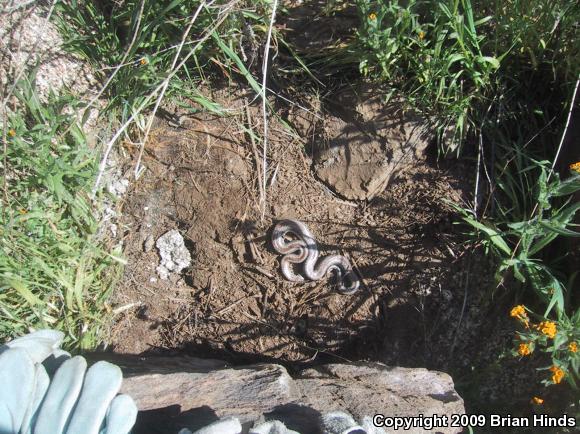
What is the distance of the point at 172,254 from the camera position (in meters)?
3.37

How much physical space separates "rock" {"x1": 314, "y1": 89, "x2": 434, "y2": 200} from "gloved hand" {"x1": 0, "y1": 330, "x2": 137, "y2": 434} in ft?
6.22

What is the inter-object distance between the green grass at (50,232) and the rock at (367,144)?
158 cm

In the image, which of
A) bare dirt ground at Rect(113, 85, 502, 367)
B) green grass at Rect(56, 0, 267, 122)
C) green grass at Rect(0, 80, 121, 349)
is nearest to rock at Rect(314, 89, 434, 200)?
bare dirt ground at Rect(113, 85, 502, 367)

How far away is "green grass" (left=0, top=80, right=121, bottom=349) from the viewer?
9.61 feet

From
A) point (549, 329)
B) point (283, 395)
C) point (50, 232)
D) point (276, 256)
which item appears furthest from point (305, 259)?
point (50, 232)

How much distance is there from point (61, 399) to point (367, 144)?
2.29 meters

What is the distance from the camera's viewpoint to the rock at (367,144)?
321 centimetres

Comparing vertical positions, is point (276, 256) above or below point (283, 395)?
above

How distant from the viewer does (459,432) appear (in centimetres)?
Result: 251

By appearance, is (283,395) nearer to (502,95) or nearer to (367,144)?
(367,144)

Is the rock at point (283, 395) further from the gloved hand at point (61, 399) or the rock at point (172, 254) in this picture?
the rock at point (172, 254)

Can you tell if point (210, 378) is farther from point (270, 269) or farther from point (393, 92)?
point (393, 92)

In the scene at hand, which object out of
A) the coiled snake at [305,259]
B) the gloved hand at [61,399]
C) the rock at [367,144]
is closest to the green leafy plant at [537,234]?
the rock at [367,144]

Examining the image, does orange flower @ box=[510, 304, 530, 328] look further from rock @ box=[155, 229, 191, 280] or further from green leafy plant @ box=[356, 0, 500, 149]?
rock @ box=[155, 229, 191, 280]
